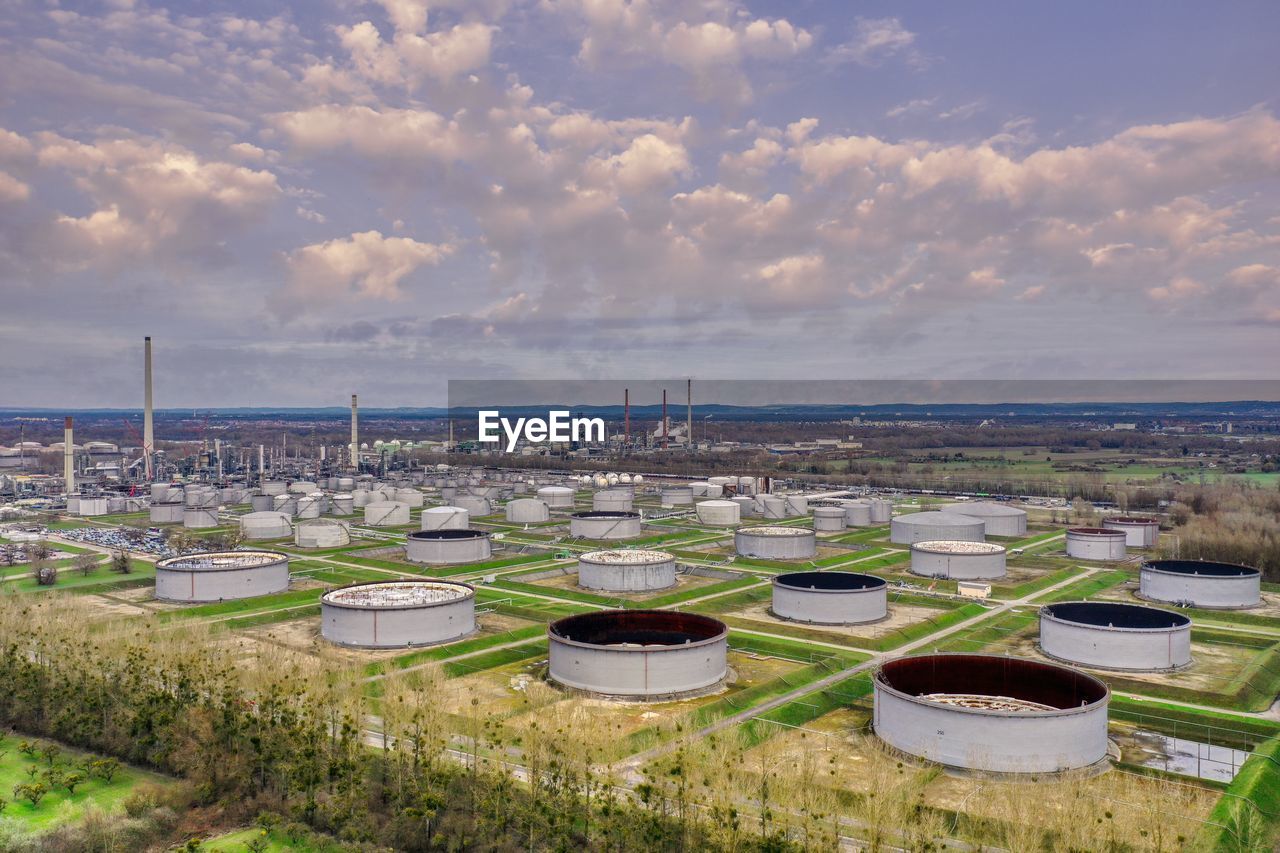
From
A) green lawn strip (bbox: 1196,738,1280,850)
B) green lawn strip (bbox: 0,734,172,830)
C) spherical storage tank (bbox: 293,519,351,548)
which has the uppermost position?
spherical storage tank (bbox: 293,519,351,548)

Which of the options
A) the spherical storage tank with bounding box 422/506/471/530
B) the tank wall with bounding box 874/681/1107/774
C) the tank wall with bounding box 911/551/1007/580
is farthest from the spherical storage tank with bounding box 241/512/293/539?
the tank wall with bounding box 874/681/1107/774

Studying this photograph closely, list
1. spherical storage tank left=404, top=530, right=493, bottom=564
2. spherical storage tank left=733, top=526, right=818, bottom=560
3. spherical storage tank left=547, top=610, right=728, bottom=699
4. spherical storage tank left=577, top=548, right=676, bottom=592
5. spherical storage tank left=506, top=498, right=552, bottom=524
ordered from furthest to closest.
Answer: spherical storage tank left=506, top=498, right=552, bottom=524 < spherical storage tank left=733, top=526, right=818, bottom=560 < spherical storage tank left=404, top=530, right=493, bottom=564 < spherical storage tank left=577, top=548, right=676, bottom=592 < spherical storage tank left=547, top=610, right=728, bottom=699

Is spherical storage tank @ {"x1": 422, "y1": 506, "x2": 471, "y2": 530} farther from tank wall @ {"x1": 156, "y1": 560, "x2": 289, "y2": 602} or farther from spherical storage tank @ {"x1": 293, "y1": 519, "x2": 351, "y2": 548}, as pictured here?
tank wall @ {"x1": 156, "y1": 560, "x2": 289, "y2": 602}

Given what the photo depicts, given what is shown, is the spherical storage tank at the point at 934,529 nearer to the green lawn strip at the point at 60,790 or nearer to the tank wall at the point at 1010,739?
the tank wall at the point at 1010,739

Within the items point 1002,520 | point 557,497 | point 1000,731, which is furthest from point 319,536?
point 1002,520

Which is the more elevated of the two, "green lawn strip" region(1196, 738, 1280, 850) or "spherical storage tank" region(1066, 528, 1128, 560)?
"spherical storage tank" region(1066, 528, 1128, 560)

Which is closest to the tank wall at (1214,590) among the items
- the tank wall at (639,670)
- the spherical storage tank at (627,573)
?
the spherical storage tank at (627,573)
